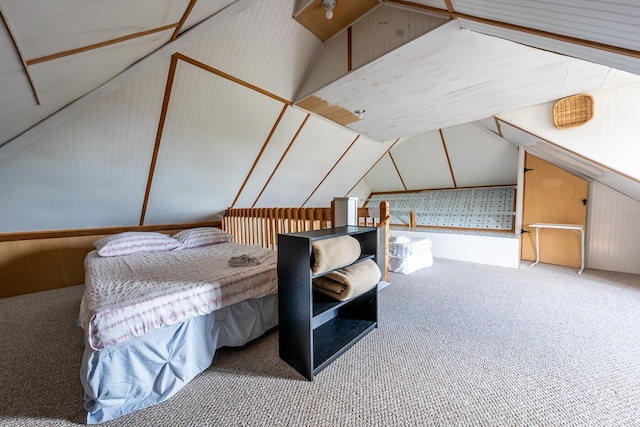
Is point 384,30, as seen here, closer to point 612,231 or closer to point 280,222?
point 280,222

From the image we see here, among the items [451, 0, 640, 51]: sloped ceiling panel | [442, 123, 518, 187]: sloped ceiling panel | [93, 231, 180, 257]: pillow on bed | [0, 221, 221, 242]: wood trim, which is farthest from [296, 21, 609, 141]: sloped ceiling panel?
[0, 221, 221, 242]: wood trim

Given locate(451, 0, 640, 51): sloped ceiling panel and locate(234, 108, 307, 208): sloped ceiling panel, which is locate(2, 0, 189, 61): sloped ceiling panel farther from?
locate(234, 108, 307, 208): sloped ceiling panel

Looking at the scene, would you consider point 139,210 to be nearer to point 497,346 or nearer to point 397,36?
point 397,36

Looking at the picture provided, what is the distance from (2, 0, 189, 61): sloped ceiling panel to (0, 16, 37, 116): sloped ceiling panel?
3cm

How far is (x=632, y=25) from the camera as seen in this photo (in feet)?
2.88

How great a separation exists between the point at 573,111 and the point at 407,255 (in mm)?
2632

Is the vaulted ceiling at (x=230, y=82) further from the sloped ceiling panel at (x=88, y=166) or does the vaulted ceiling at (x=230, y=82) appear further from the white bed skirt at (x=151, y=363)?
the white bed skirt at (x=151, y=363)

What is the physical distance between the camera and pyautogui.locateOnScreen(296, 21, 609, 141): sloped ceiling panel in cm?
175

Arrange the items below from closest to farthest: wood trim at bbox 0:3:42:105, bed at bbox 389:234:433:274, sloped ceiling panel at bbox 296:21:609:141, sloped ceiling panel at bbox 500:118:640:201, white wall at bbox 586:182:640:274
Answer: wood trim at bbox 0:3:42:105 < sloped ceiling panel at bbox 296:21:609:141 < sloped ceiling panel at bbox 500:118:640:201 < white wall at bbox 586:182:640:274 < bed at bbox 389:234:433:274

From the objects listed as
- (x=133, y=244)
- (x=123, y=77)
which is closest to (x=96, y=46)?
(x=123, y=77)

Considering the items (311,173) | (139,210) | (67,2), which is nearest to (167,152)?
(139,210)

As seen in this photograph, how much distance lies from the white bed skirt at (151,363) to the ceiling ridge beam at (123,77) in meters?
1.86

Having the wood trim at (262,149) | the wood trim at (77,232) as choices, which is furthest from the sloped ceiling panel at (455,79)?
the wood trim at (77,232)

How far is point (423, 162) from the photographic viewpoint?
17.8 ft
